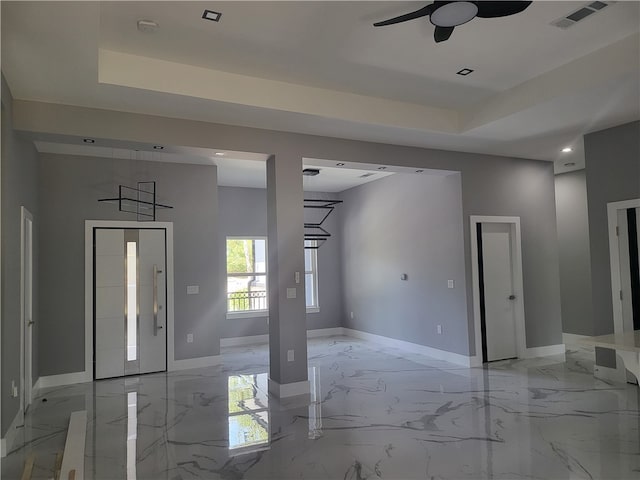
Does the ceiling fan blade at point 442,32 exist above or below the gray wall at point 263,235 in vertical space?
above

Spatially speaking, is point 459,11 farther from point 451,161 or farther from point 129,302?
point 129,302

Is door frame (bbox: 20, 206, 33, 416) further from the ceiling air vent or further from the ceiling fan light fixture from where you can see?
the ceiling air vent

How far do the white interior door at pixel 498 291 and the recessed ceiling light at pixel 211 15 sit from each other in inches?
176

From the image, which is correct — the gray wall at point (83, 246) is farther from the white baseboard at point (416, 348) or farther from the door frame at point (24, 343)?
the white baseboard at point (416, 348)

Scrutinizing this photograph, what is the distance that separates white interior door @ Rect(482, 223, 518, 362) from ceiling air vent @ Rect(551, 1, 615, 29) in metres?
3.23

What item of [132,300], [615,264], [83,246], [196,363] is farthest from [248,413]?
[615,264]

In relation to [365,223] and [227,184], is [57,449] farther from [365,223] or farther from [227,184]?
[365,223]

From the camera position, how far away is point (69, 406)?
4516mm

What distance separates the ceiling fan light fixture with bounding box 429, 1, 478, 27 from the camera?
2621 mm

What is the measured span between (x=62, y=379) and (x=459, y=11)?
571 centimetres

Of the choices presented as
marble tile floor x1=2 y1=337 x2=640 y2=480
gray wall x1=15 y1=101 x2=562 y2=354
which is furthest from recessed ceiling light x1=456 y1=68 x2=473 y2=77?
marble tile floor x1=2 y1=337 x2=640 y2=480

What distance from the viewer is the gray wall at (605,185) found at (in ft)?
16.1

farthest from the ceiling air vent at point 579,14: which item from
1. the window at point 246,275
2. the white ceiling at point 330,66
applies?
the window at point 246,275

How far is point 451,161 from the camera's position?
579 cm
